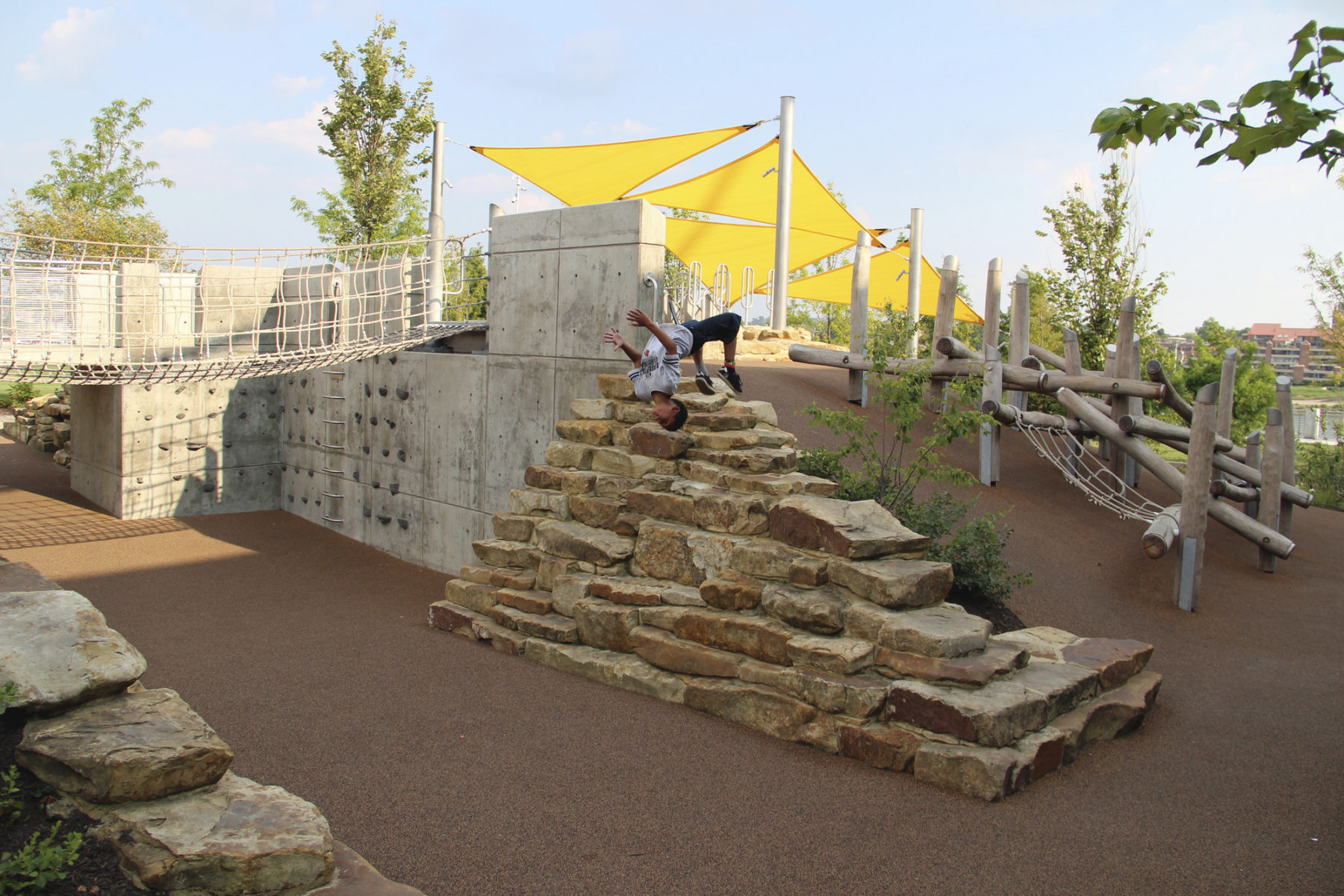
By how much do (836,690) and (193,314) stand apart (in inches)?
382

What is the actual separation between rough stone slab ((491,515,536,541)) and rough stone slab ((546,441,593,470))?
440 millimetres

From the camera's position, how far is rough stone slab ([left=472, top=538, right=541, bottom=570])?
20.4 ft

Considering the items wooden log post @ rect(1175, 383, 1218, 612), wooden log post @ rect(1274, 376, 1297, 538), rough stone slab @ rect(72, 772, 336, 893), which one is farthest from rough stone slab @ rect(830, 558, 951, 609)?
wooden log post @ rect(1274, 376, 1297, 538)

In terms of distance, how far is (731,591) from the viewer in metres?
4.90

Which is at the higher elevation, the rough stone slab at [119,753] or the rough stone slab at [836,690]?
the rough stone slab at [119,753]

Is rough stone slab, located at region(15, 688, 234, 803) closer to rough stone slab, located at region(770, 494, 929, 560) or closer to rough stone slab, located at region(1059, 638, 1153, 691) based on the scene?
rough stone slab, located at region(770, 494, 929, 560)

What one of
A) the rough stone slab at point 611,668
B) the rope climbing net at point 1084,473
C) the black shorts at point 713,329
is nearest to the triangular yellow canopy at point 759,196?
the rope climbing net at point 1084,473

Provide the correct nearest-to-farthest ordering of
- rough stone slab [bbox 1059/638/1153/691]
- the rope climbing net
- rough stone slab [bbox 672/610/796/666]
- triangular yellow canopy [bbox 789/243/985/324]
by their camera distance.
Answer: rough stone slab [bbox 672/610/796/666] < rough stone slab [bbox 1059/638/1153/691] < the rope climbing net < triangular yellow canopy [bbox 789/243/985/324]

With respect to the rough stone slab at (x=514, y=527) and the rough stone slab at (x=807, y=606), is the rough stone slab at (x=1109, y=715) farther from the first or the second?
the rough stone slab at (x=514, y=527)

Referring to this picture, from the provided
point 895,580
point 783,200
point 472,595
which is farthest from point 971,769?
point 783,200

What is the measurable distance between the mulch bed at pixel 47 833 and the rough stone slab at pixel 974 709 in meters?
3.04

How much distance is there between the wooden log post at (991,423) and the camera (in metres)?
9.34

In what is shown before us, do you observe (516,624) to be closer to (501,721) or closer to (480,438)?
(501,721)

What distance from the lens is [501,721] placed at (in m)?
4.60
